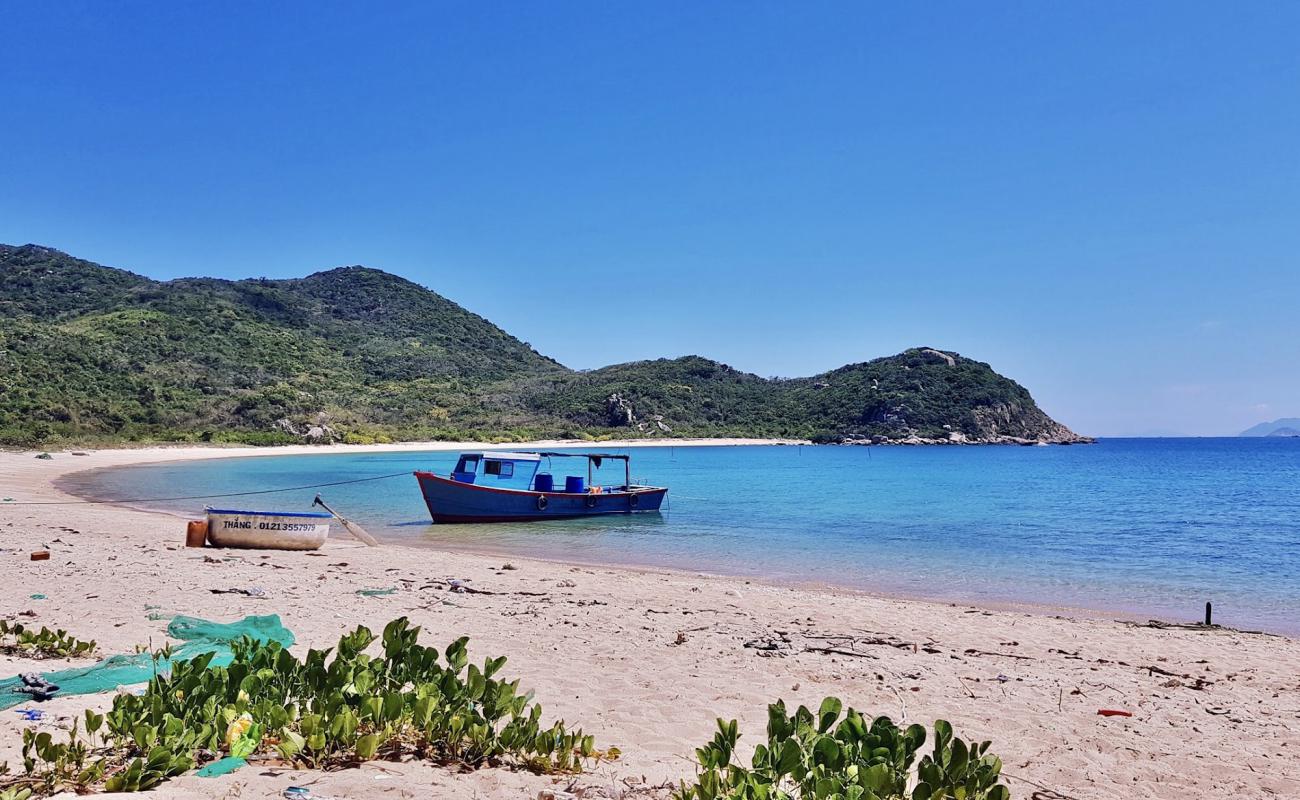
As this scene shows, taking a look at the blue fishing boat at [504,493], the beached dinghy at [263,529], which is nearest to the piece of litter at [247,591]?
the beached dinghy at [263,529]

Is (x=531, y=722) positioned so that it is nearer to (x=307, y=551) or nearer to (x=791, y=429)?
(x=307, y=551)

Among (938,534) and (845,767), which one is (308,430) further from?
(845,767)

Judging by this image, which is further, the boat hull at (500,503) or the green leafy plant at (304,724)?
the boat hull at (500,503)

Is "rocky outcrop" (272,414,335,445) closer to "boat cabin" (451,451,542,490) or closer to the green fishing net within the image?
"boat cabin" (451,451,542,490)

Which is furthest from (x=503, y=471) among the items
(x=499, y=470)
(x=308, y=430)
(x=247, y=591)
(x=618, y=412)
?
(x=618, y=412)

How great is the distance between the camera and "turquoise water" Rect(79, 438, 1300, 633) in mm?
13328

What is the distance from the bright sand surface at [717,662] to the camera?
448cm

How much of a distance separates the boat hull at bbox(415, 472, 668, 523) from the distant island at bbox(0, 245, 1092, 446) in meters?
36.5

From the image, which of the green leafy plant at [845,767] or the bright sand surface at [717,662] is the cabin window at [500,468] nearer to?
the bright sand surface at [717,662]

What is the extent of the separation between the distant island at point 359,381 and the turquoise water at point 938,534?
22.7 metres

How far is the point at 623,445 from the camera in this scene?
8369 centimetres

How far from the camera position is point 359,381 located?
8581 cm

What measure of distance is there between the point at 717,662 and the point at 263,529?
34.3 ft

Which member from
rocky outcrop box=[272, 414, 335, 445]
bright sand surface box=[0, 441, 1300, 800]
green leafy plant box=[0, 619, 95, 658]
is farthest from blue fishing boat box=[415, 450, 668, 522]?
rocky outcrop box=[272, 414, 335, 445]
